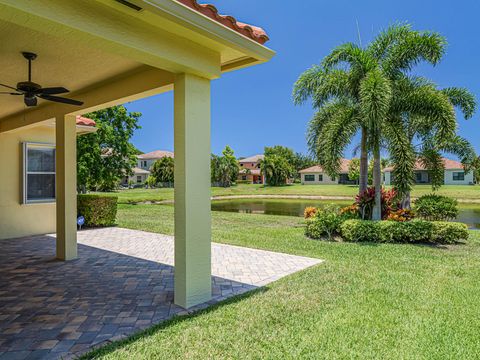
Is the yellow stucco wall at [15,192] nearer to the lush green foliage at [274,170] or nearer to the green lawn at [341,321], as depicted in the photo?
the green lawn at [341,321]

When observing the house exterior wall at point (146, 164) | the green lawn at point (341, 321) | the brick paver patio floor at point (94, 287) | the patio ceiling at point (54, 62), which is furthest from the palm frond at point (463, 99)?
the house exterior wall at point (146, 164)

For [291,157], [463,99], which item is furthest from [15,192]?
[291,157]

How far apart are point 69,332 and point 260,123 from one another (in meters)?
74.6

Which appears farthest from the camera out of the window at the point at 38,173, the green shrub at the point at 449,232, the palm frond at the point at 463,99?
the palm frond at the point at 463,99

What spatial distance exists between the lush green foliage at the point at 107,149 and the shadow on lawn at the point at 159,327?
41.4 ft

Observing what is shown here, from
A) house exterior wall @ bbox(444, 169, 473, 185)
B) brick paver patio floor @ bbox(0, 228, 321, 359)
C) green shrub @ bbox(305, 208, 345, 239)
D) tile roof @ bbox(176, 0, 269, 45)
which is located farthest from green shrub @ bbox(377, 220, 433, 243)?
house exterior wall @ bbox(444, 169, 473, 185)

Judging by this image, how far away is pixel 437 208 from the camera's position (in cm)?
1091

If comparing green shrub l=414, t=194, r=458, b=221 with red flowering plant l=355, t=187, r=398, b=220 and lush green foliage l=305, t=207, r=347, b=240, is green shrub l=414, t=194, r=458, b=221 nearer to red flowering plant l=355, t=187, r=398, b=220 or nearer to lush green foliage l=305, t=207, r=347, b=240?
red flowering plant l=355, t=187, r=398, b=220

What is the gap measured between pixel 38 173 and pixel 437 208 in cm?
1285

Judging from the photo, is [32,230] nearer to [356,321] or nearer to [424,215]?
[356,321]

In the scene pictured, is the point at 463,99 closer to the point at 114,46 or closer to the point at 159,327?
the point at 114,46

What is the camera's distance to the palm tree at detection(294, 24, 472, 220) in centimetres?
856

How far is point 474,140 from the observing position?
10180 mm

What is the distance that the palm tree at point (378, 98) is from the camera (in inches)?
337
